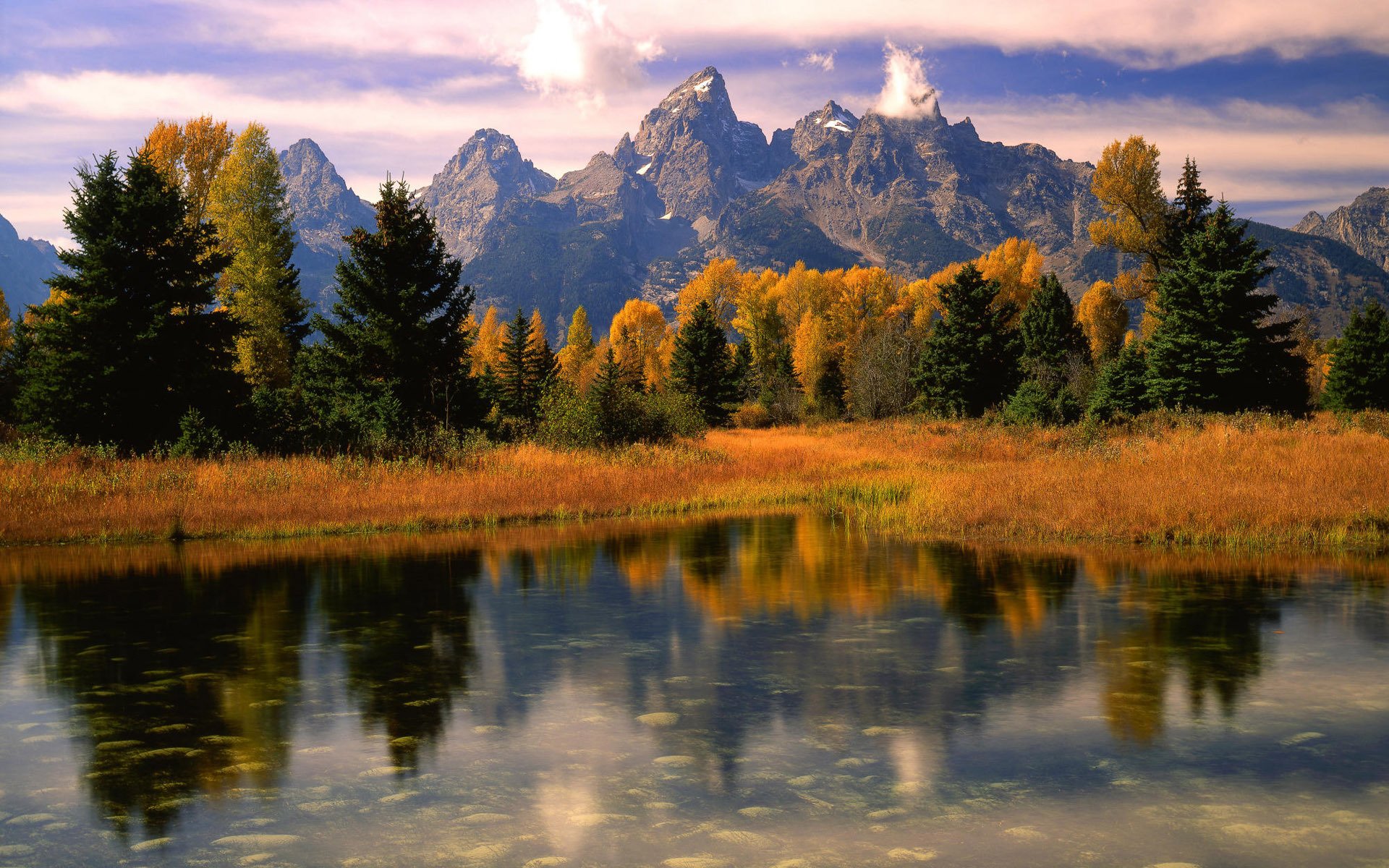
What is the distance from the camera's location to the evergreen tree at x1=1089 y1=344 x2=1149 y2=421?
3978 centimetres

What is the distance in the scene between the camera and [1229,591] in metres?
13.9

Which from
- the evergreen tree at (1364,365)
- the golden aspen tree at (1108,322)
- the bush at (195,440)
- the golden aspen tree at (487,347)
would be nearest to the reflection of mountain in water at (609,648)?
the bush at (195,440)

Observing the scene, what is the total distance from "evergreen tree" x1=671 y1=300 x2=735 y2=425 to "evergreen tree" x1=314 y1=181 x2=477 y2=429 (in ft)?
92.7

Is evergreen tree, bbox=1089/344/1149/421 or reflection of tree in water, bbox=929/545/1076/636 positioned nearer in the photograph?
reflection of tree in water, bbox=929/545/1076/636

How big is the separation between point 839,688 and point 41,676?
8.31m

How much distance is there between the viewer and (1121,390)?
40406mm

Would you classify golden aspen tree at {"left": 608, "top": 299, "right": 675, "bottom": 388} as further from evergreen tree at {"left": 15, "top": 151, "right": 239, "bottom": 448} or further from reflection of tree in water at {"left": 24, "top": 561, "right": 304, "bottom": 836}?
reflection of tree in water at {"left": 24, "top": 561, "right": 304, "bottom": 836}

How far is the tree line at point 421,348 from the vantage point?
28578mm

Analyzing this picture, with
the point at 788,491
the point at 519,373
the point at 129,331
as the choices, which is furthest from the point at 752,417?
the point at 129,331

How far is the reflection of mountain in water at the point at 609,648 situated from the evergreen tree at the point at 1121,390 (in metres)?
24.8

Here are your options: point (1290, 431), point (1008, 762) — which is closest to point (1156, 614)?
point (1008, 762)

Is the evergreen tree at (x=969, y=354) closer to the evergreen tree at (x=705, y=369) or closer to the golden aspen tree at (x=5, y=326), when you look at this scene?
the evergreen tree at (x=705, y=369)

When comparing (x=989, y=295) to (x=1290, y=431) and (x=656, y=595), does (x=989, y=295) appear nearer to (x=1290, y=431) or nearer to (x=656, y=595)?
(x=1290, y=431)

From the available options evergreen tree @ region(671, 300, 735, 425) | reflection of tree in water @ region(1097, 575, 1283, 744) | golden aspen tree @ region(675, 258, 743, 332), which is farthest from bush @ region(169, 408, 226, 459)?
golden aspen tree @ region(675, 258, 743, 332)
